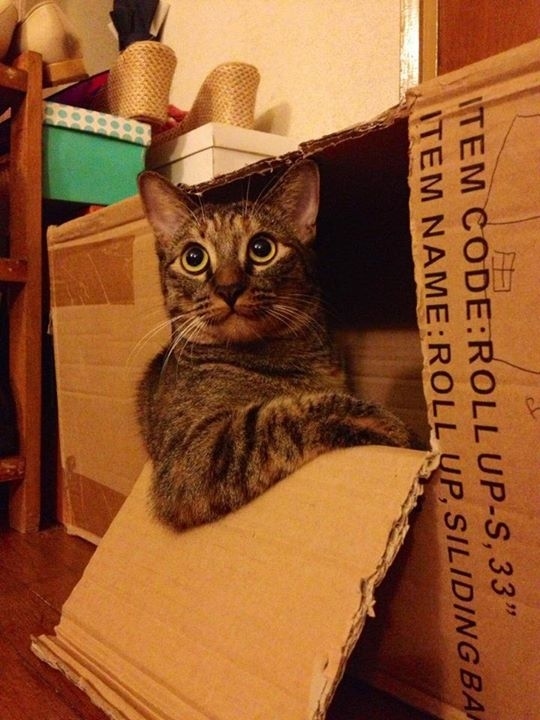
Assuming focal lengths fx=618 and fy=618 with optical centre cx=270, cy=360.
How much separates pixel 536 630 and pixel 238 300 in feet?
2.02

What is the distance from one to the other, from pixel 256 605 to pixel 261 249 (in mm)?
607

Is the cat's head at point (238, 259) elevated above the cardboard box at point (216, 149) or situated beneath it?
situated beneath

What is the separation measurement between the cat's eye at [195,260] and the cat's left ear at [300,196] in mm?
155

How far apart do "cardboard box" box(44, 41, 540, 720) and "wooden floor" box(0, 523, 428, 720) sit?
0.04 meters

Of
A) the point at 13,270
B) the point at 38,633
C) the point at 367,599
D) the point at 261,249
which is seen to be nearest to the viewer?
the point at 367,599

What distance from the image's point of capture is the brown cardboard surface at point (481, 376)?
2.03 feet

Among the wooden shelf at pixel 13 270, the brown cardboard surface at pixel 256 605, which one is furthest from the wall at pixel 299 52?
the brown cardboard surface at pixel 256 605

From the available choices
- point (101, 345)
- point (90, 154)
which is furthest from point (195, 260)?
point (90, 154)

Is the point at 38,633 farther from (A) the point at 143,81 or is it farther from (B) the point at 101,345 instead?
(A) the point at 143,81

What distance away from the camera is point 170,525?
2.98ft

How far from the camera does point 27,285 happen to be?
60.1 inches

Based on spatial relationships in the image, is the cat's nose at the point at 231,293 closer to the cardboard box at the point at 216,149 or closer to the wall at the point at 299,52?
the cardboard box at the point at 216,149

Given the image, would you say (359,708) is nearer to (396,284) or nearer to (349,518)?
(349,518)

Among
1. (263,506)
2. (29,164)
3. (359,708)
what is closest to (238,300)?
(263,506)
